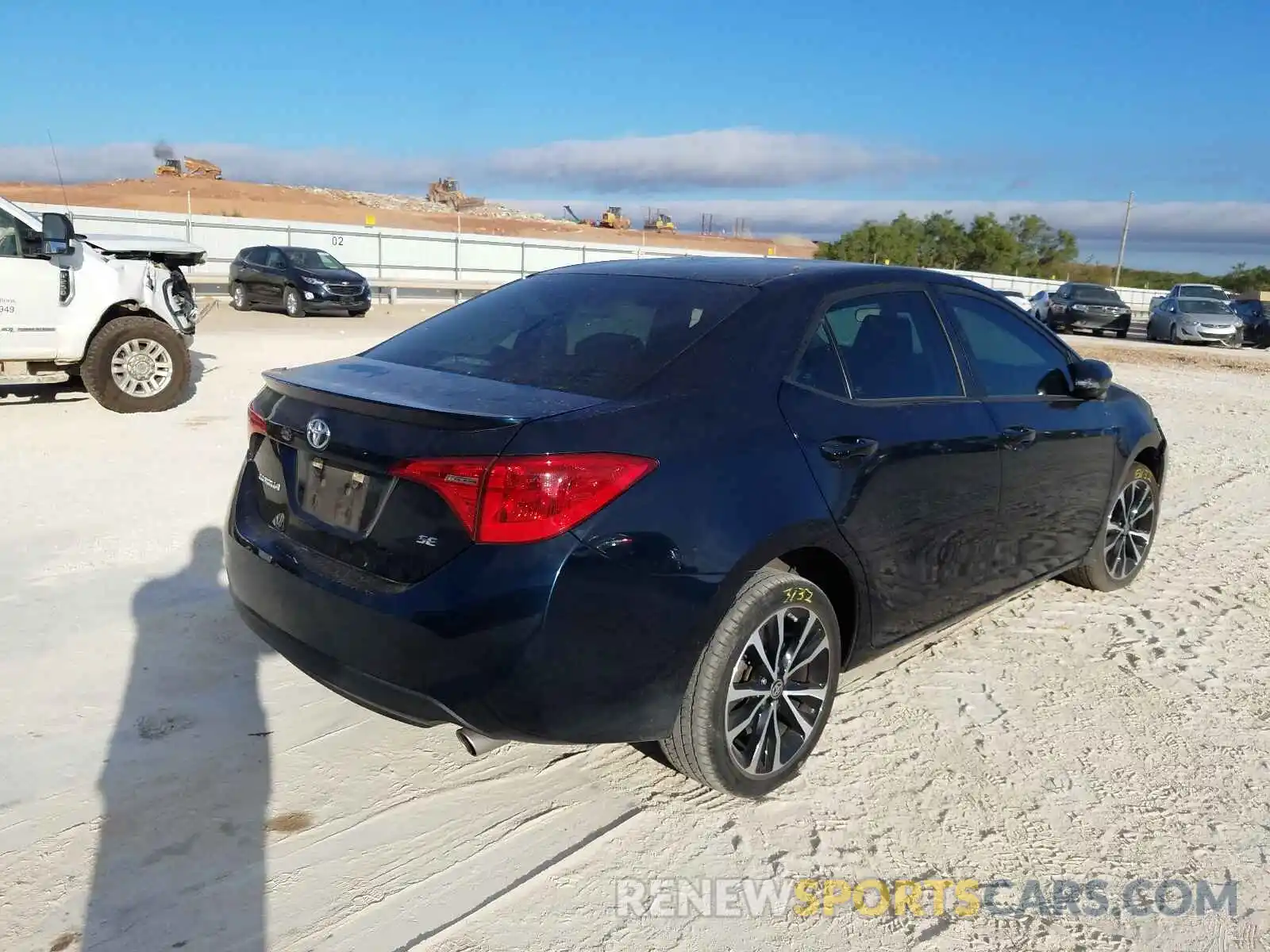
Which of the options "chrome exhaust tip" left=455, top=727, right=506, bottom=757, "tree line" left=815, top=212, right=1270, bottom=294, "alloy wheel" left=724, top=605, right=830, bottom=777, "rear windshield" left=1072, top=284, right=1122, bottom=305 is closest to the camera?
"chrome exhaust tip" left=455, top=727, right=506, bottom=757

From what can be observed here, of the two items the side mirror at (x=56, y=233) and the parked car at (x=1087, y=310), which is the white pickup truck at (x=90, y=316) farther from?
the parked car at (x=1087, y=310)

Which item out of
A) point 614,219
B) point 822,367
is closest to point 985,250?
point 614,219

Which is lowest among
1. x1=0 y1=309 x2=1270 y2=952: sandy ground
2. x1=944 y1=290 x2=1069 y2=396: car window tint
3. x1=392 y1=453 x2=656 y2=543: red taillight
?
x1=0 y1=309 x2=1270 y2=952: sandy ground

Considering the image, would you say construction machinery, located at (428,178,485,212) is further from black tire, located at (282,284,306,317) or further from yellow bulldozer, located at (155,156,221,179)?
black tire, located at (282,284,306,317)

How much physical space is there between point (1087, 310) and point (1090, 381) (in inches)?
1010

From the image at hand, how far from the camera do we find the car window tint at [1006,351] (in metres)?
4.18

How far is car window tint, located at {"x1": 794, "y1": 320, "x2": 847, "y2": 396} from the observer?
3.31 meters

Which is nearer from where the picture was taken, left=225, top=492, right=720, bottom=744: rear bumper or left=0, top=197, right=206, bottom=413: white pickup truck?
left=225, top=492, right=720, bottom=744: rear bumper

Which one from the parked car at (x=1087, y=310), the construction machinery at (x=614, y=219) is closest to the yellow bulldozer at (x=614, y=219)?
the construction machinery at (x=614, y=219)

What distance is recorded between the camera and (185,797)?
3068 millimetres

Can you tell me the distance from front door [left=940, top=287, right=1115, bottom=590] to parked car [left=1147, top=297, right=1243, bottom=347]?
25.9 meters

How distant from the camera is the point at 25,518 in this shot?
5840 millimetres

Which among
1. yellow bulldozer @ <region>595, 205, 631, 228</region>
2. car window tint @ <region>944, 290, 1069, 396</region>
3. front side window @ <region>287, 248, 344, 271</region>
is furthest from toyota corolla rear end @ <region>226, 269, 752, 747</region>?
yellow bulldozer @ <region>595, 205, 631, 228</region>

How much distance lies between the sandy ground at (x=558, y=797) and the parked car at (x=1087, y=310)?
25.0 meters
